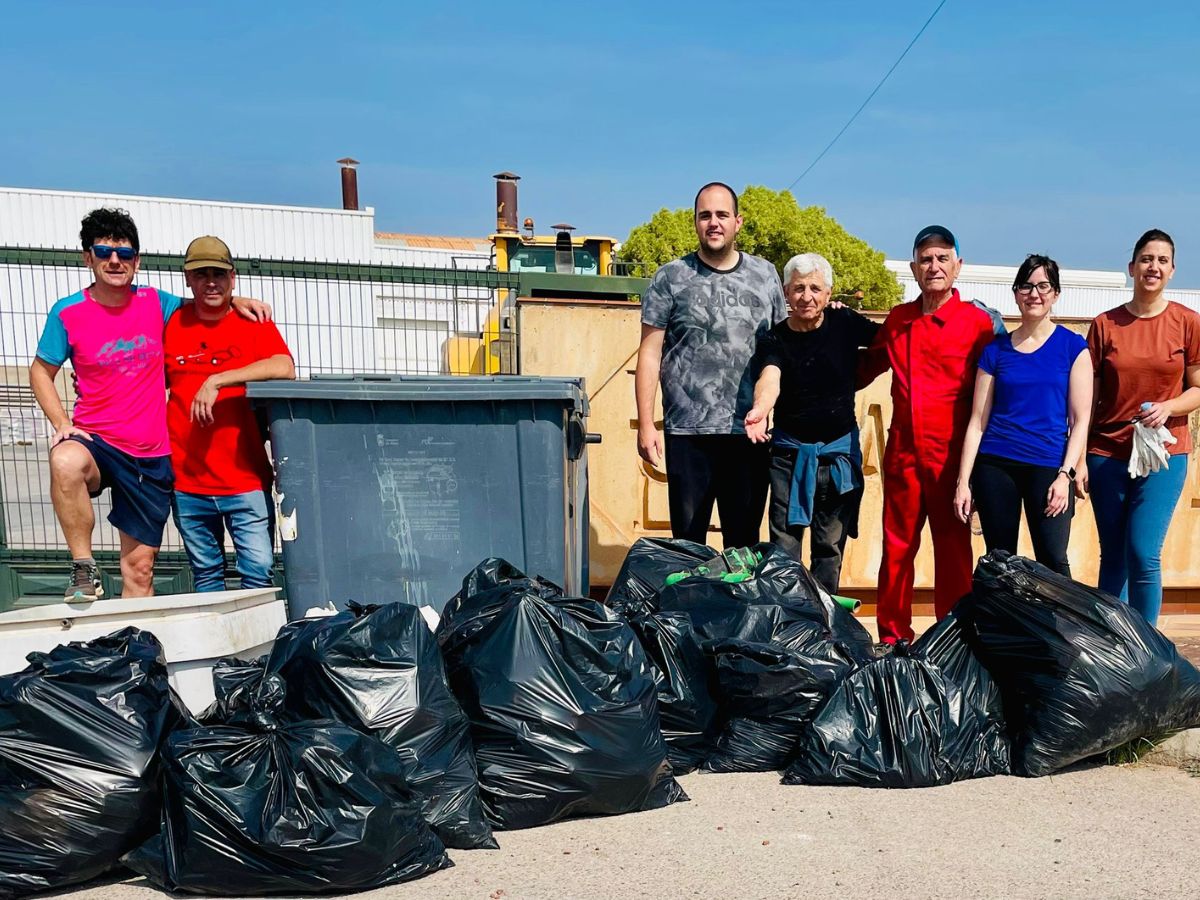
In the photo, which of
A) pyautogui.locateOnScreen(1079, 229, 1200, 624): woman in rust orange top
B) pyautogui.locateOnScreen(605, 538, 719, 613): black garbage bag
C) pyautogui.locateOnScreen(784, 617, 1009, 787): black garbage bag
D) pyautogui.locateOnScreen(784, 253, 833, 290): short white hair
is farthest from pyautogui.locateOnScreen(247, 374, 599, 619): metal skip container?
pyautogui.locateOnScreen(1079, 229, 1200, 624): woman in rust orange top

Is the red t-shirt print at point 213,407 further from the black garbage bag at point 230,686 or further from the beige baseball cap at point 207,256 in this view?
the black garbage bag at point 230,686

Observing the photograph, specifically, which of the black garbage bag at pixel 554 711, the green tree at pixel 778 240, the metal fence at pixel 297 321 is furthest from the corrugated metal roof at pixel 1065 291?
the black garbage bag at pixel 554 711

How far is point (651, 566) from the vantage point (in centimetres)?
403

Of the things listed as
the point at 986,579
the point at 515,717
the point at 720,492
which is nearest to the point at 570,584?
the point at 720,492

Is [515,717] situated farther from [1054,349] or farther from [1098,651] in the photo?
[1054,349]

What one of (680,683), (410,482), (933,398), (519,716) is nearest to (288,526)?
(410,482)

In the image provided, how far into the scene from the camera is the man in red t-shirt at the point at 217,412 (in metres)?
4.04

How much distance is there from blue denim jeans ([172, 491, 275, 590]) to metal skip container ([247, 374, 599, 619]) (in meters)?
0.26

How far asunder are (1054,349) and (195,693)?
3223 mm

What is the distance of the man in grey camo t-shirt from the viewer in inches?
165

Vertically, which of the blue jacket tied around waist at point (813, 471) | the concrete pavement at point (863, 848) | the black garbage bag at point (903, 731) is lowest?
the concrete pavement at point (863, 848)

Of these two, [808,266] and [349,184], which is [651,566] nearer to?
[808,266]

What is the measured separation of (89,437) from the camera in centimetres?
396

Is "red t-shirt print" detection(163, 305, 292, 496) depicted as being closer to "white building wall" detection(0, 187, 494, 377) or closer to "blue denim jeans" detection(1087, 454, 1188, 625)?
"white building wall" detection(0, 187, 494, 377)
